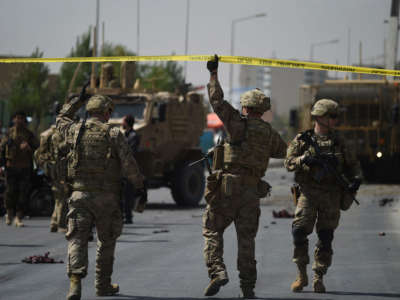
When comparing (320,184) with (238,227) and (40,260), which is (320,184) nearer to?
(238,227)

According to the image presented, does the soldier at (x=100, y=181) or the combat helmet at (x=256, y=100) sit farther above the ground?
the combat helmet at (x=256, y=100)

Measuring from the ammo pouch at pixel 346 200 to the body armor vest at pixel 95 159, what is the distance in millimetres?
2111

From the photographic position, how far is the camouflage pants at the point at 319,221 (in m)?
8.90

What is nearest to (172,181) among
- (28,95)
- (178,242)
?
(178,242)

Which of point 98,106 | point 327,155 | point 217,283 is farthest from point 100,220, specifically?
point 327,155

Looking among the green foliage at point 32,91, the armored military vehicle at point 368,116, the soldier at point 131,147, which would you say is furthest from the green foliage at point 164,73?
the soldier at point 131,147

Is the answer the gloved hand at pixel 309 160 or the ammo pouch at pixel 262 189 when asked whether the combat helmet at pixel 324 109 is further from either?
the ammo pouch at pixel 262 189

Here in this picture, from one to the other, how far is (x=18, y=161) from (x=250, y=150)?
804 centimetres

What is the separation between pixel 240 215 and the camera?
8.42 metres

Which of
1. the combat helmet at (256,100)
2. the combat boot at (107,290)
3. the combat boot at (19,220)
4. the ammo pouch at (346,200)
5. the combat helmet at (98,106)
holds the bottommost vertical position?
the combat boot at (19,220)

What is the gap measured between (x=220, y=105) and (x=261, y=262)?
10.5 feet

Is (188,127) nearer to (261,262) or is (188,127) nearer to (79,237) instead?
(261,262)

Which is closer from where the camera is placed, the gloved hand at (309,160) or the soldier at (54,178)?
the gloved hand at (309,160)

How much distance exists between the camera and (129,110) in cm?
2033
